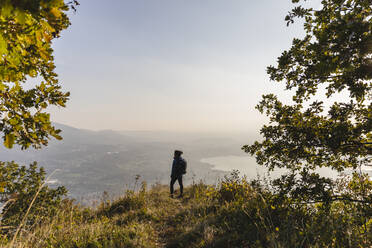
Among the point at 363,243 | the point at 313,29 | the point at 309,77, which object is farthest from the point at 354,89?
the point at 363,243

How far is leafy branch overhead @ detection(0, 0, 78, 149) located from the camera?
3.58ft

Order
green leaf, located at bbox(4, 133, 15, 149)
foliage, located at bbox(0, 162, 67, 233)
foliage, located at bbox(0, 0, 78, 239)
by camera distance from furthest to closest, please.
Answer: foliage, located at bbox(0, 162, 67, 233) → green leaf, located at bbox(4, 133, 15, 149) → foliage, located at bbox(0, 0, 78, 239)

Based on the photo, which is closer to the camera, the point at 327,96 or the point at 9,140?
the point at 9,140

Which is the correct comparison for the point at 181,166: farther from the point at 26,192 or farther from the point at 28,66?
the point at 28,66

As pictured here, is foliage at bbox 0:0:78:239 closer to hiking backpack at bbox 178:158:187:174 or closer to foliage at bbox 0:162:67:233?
foliage at bbox 0:162:67:233

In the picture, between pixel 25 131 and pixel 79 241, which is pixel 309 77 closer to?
pixel 25 131

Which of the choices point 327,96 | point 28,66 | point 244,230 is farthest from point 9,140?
point 327,96

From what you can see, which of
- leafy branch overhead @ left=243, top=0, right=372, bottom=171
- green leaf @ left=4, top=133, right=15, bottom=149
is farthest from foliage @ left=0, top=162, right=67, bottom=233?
leafy branch overhead @ left=243, top=0, right=372, bottom=171

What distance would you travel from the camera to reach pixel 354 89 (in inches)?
108

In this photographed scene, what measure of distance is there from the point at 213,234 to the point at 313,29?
4.54 meters

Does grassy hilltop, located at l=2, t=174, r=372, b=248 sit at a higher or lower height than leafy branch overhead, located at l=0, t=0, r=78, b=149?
lower

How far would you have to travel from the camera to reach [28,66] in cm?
183

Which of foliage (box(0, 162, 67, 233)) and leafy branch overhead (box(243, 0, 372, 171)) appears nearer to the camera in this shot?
leafy branch overhead (box(243, 0, 372, 171))

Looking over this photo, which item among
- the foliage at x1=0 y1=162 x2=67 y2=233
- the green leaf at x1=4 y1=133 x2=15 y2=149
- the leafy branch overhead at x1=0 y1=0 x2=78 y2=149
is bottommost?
the foliage at x1=0 y1=162 x2=67 y2=233
